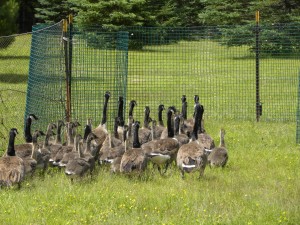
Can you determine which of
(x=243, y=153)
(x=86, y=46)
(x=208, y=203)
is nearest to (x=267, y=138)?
(x=243, y=153)

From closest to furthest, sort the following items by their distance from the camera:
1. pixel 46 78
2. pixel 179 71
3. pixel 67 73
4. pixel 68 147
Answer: pixel 68 147 < pixel 46 78 < pixel 67 73 < pixel 179 71

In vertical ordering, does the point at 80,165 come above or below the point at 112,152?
below

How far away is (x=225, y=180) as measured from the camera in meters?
11.4

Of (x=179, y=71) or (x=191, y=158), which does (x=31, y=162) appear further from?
Answer: (x=179, y=71)

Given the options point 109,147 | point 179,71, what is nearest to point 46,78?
point 109,147

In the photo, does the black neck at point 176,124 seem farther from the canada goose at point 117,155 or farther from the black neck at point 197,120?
the canada goose at point 117,155

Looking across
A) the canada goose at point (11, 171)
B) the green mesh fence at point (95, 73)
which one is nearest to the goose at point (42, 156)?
the canada goose at point (11, 171)

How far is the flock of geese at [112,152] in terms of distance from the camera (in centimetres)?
1084

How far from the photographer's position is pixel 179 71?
24891 millimetres

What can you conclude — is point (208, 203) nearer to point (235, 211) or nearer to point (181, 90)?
point (235, 211)

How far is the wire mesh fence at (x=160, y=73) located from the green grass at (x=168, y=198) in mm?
3540

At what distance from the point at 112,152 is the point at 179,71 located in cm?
1316

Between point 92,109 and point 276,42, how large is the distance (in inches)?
253

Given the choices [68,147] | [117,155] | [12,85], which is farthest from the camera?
[12,85]
